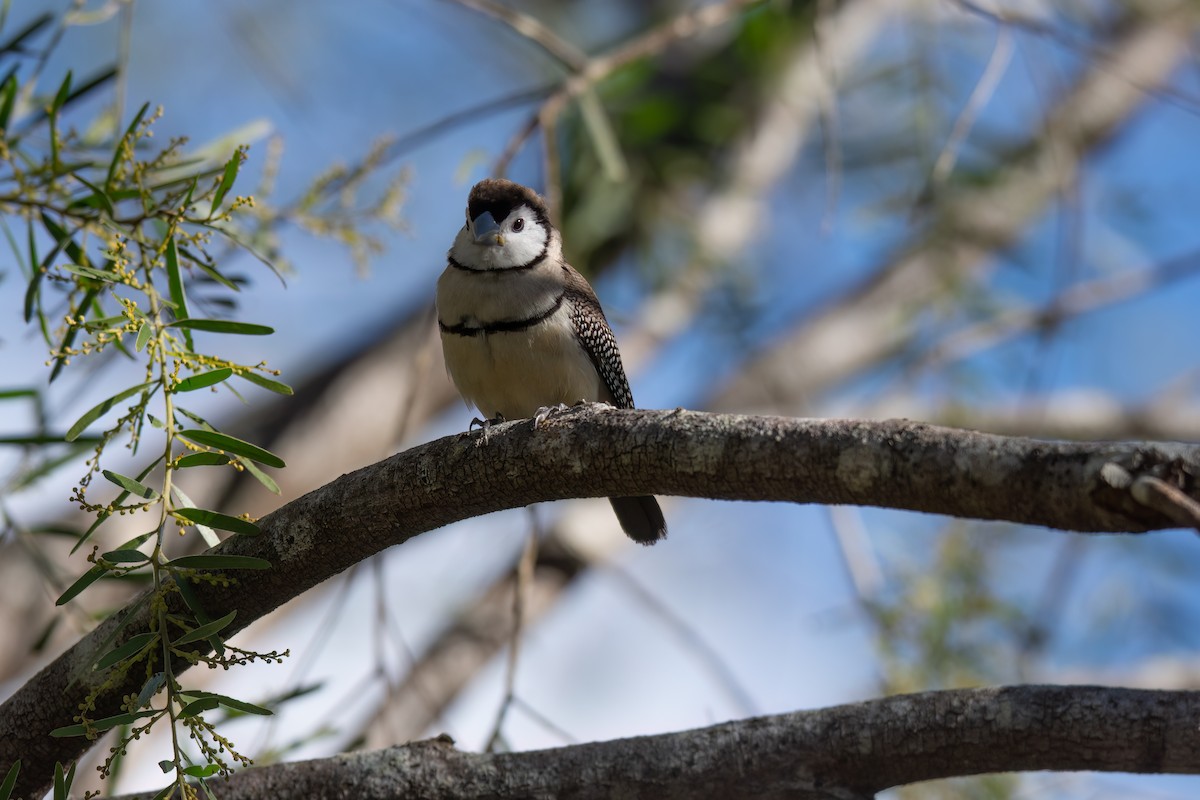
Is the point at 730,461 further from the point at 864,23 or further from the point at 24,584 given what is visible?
the point at 864,23

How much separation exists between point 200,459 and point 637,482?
2.38 feet

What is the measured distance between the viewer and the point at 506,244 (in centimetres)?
398

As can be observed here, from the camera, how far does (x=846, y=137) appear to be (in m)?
7.63

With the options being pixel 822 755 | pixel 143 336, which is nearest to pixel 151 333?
pixel 143 336

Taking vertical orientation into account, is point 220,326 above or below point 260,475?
above

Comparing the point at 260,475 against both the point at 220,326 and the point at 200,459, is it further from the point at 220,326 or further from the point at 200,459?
the point at 220,326

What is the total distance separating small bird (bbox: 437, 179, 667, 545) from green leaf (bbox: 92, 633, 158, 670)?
183cm

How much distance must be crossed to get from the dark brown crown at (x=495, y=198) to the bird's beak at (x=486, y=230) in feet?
0.08

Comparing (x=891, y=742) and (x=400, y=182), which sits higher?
(x=400, y=182)

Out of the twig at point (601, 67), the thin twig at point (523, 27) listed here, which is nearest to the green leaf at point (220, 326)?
the thin twig at point (523, 27)

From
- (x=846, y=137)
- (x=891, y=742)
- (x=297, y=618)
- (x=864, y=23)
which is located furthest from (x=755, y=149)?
(x=891, y=742)

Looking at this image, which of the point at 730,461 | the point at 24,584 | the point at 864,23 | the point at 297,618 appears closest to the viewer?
the point at 730,461

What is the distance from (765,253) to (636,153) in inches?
52.3

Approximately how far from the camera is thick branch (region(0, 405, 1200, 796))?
1.72m
